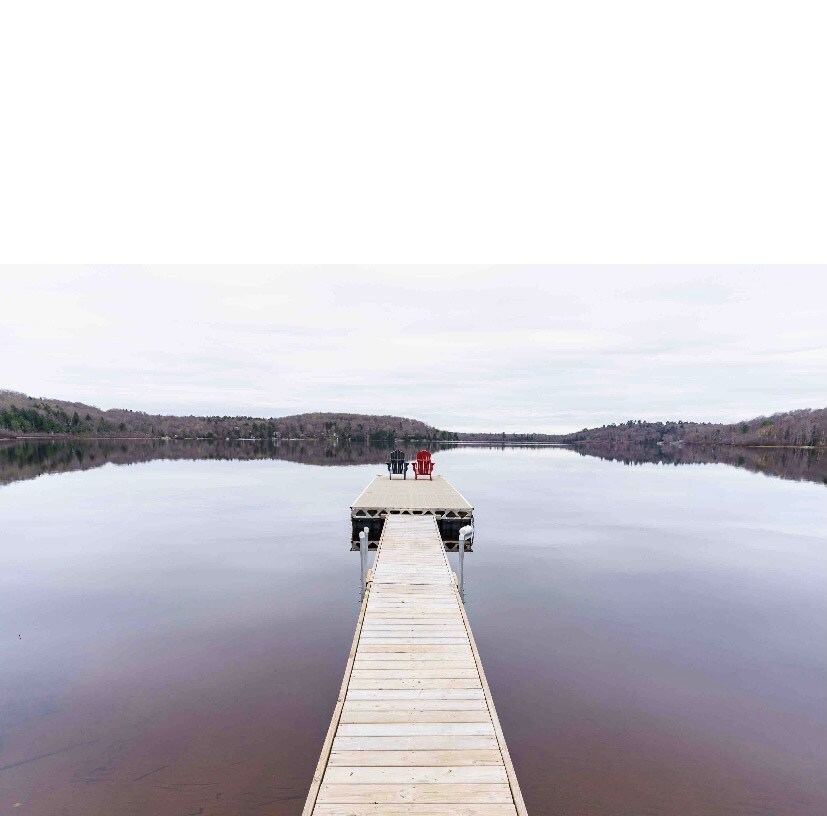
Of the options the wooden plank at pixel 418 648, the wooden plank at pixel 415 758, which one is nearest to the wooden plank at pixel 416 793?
the wooden plank at pixel 415 758

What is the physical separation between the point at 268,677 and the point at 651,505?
36475 millimetres

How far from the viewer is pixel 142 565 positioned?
21.8 m

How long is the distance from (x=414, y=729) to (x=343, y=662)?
19.9 feet

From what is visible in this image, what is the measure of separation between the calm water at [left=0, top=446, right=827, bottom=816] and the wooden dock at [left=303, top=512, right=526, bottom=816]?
6.41ft

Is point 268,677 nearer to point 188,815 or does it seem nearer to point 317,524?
point 188,815

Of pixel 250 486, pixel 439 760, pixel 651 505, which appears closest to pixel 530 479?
pixel 651 505

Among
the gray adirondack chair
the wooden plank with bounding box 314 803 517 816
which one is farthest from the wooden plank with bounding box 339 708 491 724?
the gray adirondack chair

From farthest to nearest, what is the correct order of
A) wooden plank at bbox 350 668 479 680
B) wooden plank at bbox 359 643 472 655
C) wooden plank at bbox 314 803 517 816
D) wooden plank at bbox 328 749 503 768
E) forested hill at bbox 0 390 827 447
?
forested hill at bbox 0 390 827 447 < wooden plank at bbox 359 643 472 655 < wooden plank at bbox 350 668 479 680 < wooden plank at bbox 328 749 503 768 < wooden plank at bbox 314 803 517 816

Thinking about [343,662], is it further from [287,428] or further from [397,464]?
[287,428]

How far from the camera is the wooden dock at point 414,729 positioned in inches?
226

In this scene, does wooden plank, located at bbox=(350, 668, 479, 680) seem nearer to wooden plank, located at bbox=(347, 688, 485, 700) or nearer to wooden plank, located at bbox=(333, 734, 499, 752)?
wooden plank, located at bbox=(347, 688, 485, 700)

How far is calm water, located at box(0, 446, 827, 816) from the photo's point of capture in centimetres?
823

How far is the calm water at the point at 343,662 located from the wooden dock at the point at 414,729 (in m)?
1.95

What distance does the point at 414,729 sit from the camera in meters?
7.01
